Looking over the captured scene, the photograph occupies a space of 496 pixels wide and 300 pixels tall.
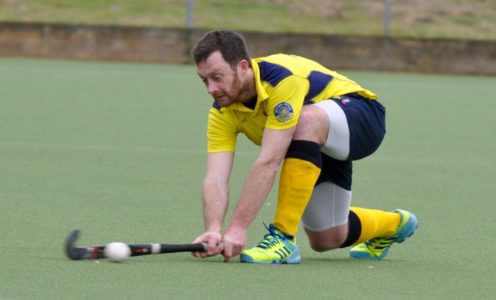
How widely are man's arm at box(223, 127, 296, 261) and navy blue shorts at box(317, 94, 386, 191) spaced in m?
0.40

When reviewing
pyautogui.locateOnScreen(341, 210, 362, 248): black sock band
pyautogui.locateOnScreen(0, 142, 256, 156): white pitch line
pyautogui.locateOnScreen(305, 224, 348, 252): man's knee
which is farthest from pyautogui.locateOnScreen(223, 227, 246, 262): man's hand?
pyautogui.locateOnScreen(0, 142, 256, 156): white pitch line

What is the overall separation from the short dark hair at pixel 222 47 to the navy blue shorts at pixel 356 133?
23.1 inches

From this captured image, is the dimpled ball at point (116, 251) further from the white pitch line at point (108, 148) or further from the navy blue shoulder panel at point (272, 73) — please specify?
the white pitch line at point (108, 148)

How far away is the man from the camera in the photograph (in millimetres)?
5520

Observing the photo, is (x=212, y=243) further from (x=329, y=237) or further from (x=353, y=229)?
(x=353, y=229)

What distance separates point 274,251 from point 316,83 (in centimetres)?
77

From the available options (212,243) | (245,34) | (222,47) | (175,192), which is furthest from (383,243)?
(245,34)

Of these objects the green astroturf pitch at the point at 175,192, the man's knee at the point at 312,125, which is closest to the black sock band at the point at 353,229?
the green astroturf pitch at the point at 175,192

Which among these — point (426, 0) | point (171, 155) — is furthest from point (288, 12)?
point (171, 155)

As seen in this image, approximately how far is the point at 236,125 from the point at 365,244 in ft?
2.94

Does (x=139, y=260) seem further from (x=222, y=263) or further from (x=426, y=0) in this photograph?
(x=426, y=0)

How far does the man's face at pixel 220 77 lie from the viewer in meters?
5.47

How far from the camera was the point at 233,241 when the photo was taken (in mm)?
5566

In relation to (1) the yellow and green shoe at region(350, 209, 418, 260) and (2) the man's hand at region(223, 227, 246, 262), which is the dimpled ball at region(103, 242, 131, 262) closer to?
(2) the man's hand at region(223, 227, 246, 262)
